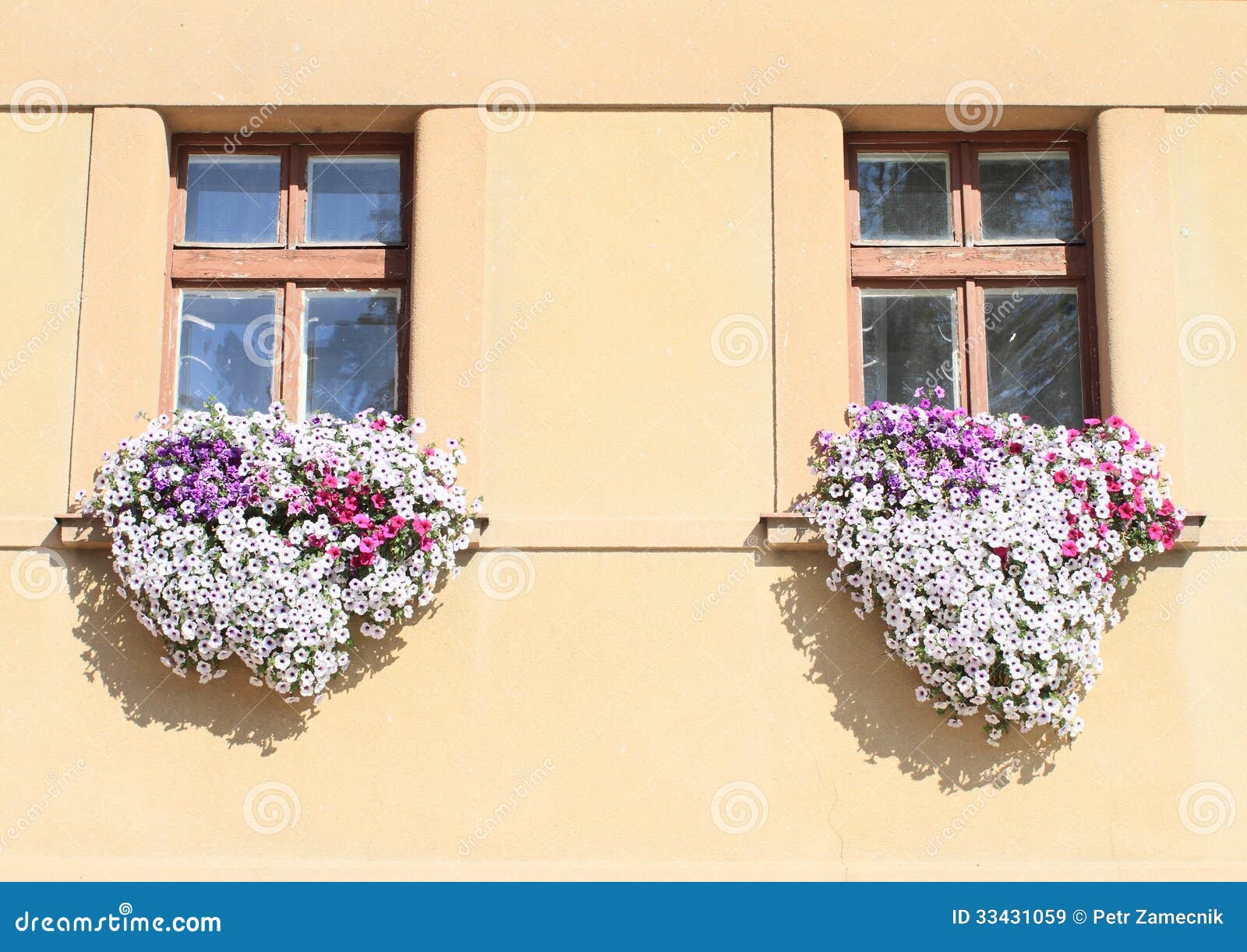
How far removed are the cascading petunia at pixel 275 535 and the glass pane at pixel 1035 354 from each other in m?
2.18

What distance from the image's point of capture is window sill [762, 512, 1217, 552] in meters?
4.85

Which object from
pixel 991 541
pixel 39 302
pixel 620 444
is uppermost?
pixel 39 302

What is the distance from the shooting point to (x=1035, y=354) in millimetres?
5277

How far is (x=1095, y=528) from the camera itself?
4715 mm

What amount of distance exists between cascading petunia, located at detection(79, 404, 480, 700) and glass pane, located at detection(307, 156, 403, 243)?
1011 millimetres

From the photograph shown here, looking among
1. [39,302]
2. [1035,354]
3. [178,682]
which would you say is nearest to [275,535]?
[178,682]

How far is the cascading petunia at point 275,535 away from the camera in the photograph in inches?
180

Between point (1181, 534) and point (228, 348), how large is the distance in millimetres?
3769

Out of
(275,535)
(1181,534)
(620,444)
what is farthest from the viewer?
(620,444)

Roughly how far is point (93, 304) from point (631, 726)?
264cm

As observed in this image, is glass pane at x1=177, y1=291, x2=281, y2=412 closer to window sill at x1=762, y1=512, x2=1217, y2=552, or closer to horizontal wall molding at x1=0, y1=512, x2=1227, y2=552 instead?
horizontal wall molding at x1=0, y1=512, x2=1227, y2=552

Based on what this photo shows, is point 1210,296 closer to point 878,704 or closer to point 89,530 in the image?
point 878,704
